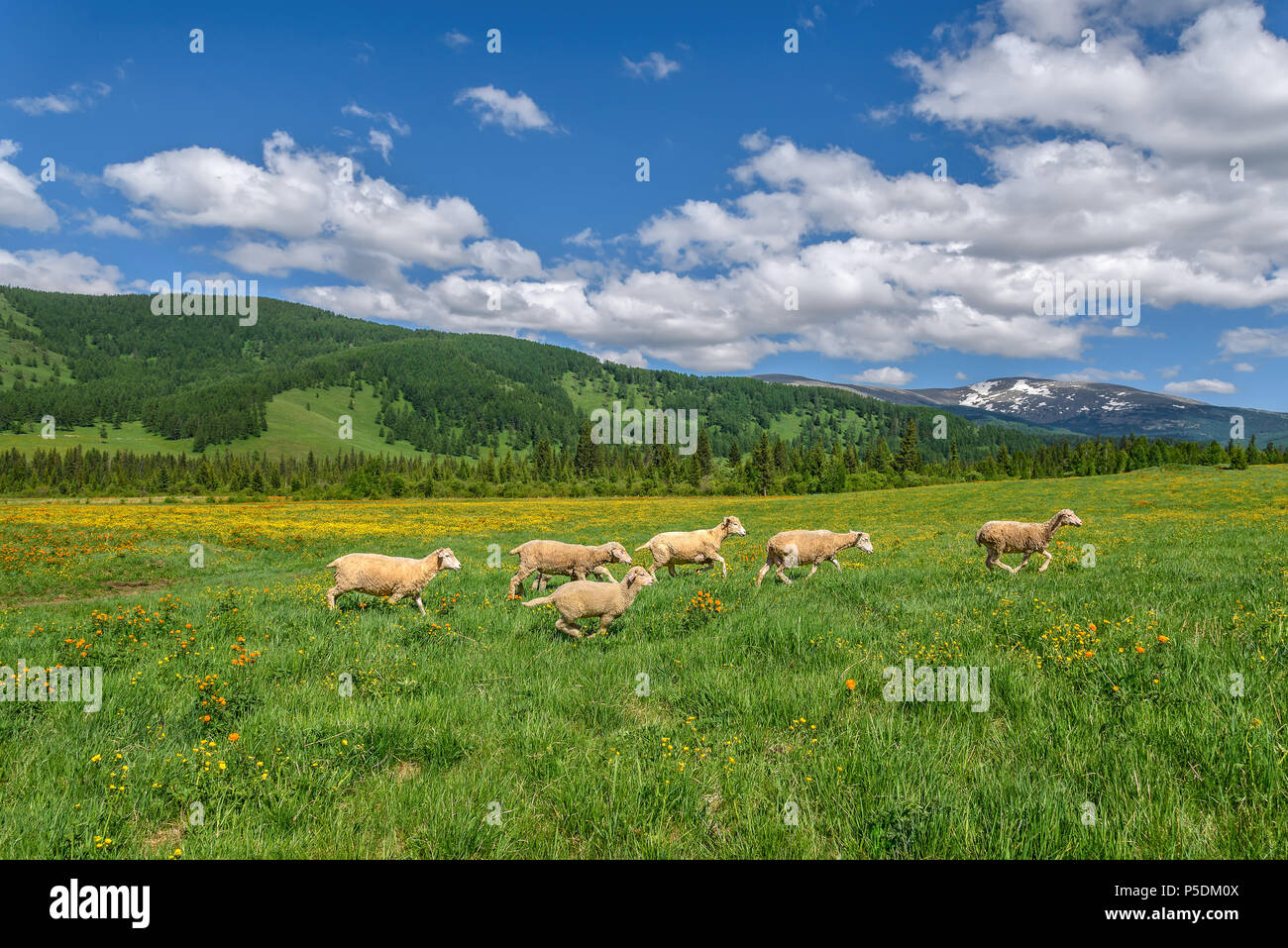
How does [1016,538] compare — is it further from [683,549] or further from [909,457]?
[909,457]

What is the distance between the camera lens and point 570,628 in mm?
8883

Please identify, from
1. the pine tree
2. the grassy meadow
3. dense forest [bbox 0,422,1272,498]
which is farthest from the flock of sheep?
the pine tree

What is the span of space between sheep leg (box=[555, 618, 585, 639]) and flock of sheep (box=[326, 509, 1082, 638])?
2 cm

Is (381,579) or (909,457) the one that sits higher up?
(909,457)

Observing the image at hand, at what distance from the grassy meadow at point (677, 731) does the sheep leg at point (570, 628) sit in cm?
22

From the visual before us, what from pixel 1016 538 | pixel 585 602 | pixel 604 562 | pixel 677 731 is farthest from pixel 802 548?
pixel 677 731

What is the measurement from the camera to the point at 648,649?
7.84 m

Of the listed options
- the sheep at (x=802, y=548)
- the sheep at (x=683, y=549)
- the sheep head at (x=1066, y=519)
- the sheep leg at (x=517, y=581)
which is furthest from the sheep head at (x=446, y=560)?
the sheep head at (x=1066, y=519)

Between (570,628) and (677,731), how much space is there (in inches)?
150

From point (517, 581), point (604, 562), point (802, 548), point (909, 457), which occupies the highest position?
point (909, 457)

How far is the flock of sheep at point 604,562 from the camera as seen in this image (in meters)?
9.13

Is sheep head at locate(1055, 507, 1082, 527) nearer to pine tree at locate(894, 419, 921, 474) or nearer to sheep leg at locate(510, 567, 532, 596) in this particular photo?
sheep leg at locate(510, 567, 532, 596)

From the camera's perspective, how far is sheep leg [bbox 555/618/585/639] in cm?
875
